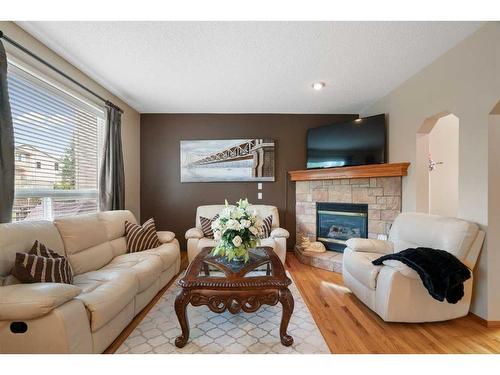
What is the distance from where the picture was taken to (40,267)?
1627 mm

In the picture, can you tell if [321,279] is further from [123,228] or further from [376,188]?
[123,228]

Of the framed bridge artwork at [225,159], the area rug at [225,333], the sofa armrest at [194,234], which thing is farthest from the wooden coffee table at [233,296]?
the framed bridge artwork at [225,159]

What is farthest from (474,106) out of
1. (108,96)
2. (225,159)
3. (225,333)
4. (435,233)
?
(108,96)

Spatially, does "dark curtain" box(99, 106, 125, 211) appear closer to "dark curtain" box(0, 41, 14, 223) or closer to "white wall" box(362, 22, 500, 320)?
"dark curtain" box(0, 41, 14, 223)

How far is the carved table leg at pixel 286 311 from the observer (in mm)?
1727

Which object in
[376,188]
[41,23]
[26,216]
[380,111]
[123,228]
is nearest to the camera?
[41,23]

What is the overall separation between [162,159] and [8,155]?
8.03ft

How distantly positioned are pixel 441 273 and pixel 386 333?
0.66m

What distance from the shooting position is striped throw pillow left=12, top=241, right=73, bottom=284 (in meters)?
1.56

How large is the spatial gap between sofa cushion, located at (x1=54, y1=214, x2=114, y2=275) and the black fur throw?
292 centimetres

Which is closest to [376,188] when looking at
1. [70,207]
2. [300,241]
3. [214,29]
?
[300,241]

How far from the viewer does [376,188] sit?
337 centimetres

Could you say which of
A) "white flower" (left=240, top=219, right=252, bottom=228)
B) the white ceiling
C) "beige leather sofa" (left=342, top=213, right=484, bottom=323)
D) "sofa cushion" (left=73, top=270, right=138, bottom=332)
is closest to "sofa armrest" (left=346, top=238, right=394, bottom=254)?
"beige leather sofa" (left=342, top=213, right=484, bottom=323)

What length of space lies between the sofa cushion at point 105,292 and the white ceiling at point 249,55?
2155 mm
